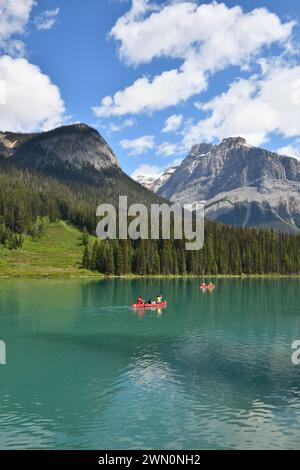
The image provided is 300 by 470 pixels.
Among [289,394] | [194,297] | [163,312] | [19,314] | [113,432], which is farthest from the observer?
[194,297]

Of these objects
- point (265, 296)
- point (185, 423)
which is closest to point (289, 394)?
point (185, 423)

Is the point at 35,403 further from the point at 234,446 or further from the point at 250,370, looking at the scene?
the point at 250,370

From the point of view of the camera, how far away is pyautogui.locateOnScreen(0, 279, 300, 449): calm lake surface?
3369 cm

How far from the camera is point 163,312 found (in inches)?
4094

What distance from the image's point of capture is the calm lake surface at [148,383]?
3369cm

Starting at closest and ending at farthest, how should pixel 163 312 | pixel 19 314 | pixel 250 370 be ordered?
pixel 250 370 → pixel 19 314 → pixel 163 312

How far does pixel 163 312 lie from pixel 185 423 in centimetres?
6834

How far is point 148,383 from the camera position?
152 ft

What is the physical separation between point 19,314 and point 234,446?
71599mm

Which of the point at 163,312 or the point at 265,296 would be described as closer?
the point at 163,312
